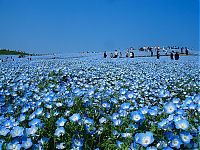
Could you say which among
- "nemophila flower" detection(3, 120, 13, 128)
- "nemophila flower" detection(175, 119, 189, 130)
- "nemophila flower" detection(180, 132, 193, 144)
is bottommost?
"nemophila flower" detection(3, 120, 13, 128)

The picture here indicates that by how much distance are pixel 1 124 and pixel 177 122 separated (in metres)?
1.70

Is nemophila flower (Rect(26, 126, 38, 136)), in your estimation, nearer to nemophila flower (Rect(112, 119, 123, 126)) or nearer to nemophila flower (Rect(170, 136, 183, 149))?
nemophila flower (Rect(112, 119, 123, 126))

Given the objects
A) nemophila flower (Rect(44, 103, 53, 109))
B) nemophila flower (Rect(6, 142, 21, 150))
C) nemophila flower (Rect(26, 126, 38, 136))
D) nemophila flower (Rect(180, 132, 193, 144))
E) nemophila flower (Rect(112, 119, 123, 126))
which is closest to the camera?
nemophila flower (Rect(180, 132, 193, 144))

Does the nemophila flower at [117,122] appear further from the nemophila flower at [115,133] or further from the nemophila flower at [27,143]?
the nemophila flower at [27,143]

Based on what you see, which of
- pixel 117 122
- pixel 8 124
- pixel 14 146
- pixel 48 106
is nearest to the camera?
pixel 14 146

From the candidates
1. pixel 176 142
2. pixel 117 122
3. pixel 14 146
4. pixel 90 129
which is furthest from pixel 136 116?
pixel 14 146

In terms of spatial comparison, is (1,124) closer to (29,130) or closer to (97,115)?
(29,130)

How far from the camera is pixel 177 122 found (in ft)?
7.92

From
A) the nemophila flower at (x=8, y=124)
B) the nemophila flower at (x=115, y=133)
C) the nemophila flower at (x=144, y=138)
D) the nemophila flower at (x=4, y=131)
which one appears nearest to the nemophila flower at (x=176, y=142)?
the nemophila flower at (x=144, y=138)

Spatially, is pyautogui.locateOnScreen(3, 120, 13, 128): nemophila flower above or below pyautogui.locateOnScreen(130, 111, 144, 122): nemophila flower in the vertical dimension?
below

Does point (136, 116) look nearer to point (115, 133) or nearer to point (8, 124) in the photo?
point (115, 133)

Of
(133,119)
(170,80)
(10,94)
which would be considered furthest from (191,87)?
(133,119)

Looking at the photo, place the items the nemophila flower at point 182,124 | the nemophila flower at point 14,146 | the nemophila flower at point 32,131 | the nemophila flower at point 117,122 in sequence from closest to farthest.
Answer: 1. the nemophila flower at point 182,124
2. the nemophila flower at point 14,146
3. the nemophila flower at point 32,131
4. the nemophila flower at point 117,122

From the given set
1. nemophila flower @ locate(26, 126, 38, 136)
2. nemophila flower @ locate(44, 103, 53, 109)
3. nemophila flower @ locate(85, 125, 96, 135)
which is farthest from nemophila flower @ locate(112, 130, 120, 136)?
nemophila flower @ locate(44, 103, 53, 109)
